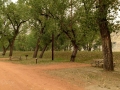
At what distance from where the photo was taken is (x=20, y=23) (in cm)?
4681

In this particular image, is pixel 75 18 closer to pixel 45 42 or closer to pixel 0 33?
pixel 45 42

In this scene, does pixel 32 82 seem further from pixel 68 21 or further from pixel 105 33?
pixel 68 21

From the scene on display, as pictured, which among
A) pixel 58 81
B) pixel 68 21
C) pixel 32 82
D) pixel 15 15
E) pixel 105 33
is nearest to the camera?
pixel 32 82

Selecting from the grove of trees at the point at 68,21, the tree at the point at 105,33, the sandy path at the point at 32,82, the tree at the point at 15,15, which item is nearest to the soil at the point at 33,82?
the sandy path at the point at 32,82

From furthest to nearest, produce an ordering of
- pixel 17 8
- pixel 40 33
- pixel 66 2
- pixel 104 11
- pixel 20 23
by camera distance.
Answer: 1. pixel 20 23
2. pixel 17 8
3. pixel 40 33
4. pixel 66 2
5. pixel 104 11

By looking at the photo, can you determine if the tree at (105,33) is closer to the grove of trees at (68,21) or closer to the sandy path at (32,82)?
the grove of trees at (68,21)

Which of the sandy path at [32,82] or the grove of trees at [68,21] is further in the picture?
the grove of trees at [68,21]

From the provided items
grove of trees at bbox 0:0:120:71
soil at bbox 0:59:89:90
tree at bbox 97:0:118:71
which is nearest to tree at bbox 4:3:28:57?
grove of trees at bbox 0:0:120:71

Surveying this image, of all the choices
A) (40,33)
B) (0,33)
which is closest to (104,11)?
(40,33)

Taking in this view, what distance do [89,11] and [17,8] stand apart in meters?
28.1

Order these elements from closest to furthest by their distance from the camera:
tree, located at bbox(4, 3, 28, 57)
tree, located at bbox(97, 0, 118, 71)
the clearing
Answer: the clearing, tree, located at bbox(97, 0, 118, 71), tree, located at bbox(4, 3, 28, 57)

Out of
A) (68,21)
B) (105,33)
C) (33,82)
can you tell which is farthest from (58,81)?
(68,21)

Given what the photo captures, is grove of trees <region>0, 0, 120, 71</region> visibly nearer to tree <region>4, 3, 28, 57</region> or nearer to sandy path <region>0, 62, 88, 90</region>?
tree <region>4, 3, 28, 57</region>

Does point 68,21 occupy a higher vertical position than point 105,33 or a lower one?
higher
